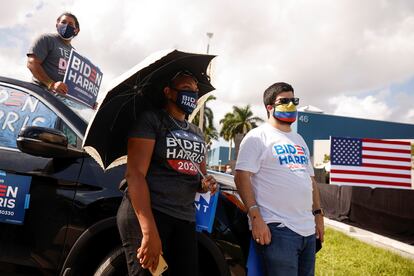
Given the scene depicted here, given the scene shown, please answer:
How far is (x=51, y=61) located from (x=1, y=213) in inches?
63.5

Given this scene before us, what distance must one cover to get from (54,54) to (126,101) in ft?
5.83

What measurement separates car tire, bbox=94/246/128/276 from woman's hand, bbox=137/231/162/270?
44cm

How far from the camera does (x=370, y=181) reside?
28.7 ft

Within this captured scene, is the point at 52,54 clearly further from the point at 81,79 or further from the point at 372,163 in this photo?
the point at 372,163

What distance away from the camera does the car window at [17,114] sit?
245 cm

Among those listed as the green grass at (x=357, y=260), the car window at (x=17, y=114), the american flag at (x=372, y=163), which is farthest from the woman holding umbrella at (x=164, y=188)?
the american flag at (x=372, y=163)

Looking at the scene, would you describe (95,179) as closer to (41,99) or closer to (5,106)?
(41,99)

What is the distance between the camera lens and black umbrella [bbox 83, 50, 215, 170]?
182cm

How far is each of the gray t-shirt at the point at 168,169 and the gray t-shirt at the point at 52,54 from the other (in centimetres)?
188

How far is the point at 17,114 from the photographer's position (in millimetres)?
2516

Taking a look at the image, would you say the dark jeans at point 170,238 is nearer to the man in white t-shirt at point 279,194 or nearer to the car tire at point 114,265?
the car tire at point 114,265

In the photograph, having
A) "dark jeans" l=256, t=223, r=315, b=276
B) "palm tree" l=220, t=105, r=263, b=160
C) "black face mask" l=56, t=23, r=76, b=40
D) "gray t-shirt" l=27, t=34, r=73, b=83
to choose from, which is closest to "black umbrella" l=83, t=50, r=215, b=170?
"dark jeans" l=256, t=223, r=315, b=276

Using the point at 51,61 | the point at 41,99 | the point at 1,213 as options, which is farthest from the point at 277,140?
the point at 51,61

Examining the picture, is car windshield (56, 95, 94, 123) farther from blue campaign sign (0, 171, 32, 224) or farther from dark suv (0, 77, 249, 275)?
blue campaign sign (0, 171, 32, 224)
